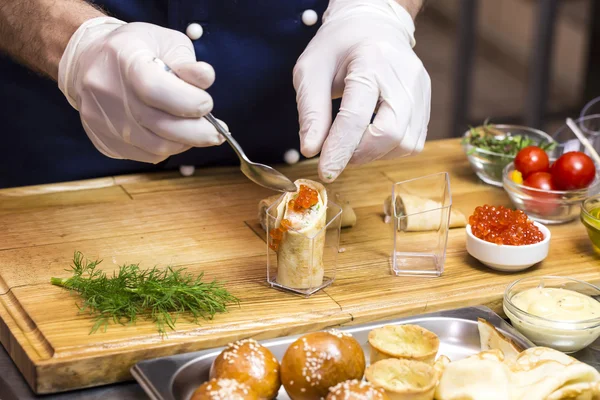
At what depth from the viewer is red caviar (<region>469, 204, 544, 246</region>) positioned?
6.21ft

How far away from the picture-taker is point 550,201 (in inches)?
84.2

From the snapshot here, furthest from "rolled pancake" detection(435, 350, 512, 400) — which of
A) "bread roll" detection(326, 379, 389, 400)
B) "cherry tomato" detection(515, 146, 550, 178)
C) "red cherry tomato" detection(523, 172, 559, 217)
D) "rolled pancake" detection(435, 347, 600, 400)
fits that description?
"cherry tomato" detection(515, 146, 550, 178)

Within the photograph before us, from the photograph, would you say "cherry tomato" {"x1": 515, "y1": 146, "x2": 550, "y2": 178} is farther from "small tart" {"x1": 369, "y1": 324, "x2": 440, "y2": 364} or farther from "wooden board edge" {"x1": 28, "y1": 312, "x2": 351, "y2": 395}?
"wooden board edge" {"x1": 28, "y1": 312, "x2": 351, "y2": 395}

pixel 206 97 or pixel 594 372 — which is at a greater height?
pixel 206 97

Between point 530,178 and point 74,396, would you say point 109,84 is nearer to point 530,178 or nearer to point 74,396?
point 74,396

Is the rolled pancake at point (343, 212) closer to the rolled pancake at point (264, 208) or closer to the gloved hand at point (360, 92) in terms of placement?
the rolled pancake at point (264, 208)

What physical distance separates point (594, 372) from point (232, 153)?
4.24 feet

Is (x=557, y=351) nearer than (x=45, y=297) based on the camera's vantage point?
Yes

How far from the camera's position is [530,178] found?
223 cm

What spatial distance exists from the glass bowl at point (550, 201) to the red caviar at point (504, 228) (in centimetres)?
22

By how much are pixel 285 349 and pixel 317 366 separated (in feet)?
0.61

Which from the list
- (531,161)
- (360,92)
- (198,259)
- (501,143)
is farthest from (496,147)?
(198,259)

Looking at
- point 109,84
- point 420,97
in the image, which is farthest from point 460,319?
point 109,84

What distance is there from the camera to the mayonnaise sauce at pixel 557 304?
5.39 feet
